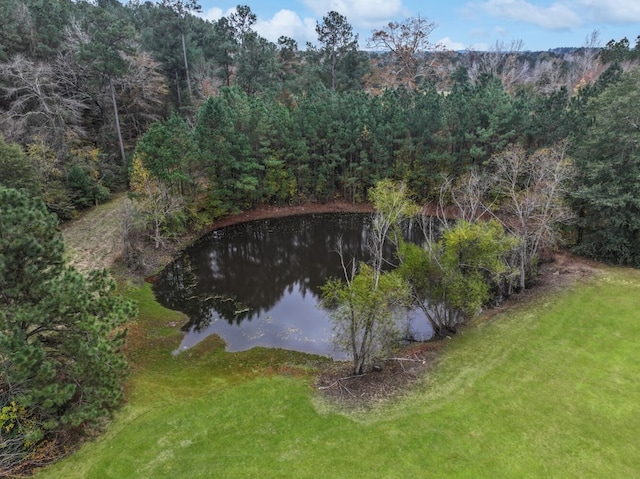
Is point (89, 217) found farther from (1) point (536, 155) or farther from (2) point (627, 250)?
(2) point (627, 250)

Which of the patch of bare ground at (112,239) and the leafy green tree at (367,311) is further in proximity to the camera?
the patch of bare ground at (112,239)

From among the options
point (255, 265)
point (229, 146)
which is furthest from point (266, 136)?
point (255, 265)

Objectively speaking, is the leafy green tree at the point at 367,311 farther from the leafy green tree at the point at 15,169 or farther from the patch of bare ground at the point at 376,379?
the leafy green tree at the point at 15,169

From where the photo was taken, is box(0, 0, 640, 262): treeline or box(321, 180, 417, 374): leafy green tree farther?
box(0, 0, 640, 262): treeline

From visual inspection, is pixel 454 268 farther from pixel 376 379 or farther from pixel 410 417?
pixel 410 417

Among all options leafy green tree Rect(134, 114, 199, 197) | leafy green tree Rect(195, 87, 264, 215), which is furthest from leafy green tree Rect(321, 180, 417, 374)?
leafy green tree Rect(195, 87, 264, 215)

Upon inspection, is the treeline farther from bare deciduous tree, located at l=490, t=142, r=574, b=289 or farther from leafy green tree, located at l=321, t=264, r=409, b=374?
leafy green tree, located at l=321, t=264, r=409, b=374

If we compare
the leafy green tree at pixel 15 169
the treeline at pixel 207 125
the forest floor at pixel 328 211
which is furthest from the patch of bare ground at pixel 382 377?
the leafy green tree at pixel 15 169
